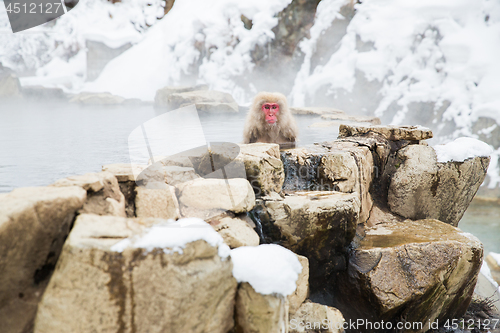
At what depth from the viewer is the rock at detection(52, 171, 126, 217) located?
1320 millimetres

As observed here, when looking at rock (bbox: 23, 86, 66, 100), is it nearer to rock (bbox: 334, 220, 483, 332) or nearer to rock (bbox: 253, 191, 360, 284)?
rock (bbox: 253, 191, 360, 284)

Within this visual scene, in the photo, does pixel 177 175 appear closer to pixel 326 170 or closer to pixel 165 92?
pixel 326 170

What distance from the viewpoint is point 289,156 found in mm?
2631

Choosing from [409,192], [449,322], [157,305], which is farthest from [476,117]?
[157,305]

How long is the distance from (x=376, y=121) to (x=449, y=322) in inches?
158

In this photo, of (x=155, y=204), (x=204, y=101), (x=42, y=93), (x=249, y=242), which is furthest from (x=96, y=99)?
(x=249, y=242)

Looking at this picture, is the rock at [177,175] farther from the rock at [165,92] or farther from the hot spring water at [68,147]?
the rock at [165,92]

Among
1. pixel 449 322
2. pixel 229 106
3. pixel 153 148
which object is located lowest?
pixel 449 322

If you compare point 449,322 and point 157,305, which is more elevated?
point 157,305

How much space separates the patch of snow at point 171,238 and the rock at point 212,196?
51 cm

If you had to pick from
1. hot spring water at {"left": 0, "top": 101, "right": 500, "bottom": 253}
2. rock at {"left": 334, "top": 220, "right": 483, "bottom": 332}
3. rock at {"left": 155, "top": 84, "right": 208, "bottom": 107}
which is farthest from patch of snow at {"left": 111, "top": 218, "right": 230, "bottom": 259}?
rock at {"left": 155, "top": 84, "right": 208, "bottom": 107}

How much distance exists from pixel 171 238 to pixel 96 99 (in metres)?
10.4

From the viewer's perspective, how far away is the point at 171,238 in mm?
1083

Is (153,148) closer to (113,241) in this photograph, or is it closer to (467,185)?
(113,241)
